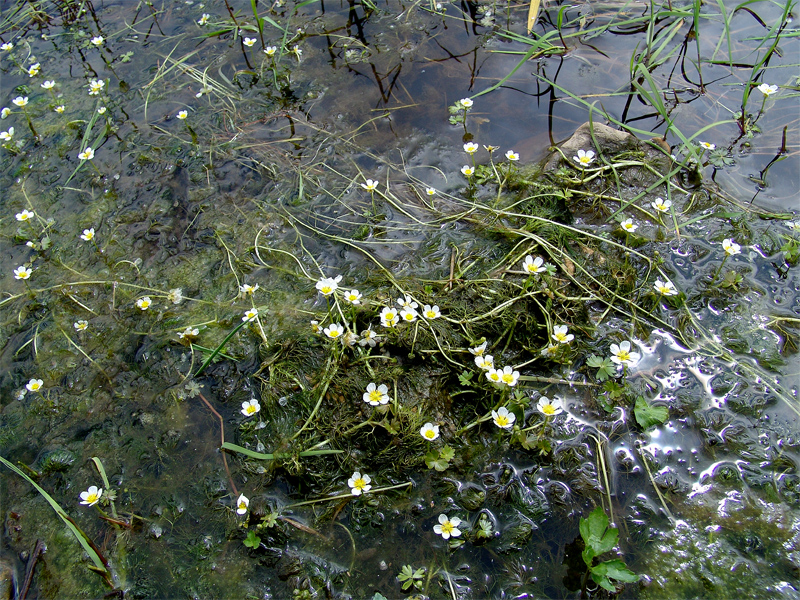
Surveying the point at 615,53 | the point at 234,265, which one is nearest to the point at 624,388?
the point at 234,265

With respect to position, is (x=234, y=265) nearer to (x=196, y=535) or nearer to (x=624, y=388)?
(x=196, y=535)

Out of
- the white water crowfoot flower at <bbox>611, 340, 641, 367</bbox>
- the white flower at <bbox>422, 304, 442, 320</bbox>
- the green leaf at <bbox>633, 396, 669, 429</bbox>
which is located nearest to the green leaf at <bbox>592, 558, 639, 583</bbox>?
the green leaf at <bbox>633, 396, 669, 429</bbox>

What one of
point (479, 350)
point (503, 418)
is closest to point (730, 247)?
point (479, 350)

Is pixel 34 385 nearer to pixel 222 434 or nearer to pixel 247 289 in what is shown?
pixel 222 434

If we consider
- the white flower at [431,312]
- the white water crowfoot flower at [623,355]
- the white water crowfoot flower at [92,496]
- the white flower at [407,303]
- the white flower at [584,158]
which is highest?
the white flower at [584,158]

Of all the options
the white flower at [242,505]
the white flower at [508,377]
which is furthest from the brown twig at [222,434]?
the white flower at [508,377]

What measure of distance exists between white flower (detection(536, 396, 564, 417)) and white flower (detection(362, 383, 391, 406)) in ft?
2.54

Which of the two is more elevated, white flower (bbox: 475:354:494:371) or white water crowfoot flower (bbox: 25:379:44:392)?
white flower (bbox: 475:354:494:371)

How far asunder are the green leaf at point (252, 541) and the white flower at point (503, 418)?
1263mm

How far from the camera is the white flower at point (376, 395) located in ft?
8.23

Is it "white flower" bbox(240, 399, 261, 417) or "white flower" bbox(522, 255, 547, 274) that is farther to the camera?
"white flower" bbox(522, 255, 547, 274)

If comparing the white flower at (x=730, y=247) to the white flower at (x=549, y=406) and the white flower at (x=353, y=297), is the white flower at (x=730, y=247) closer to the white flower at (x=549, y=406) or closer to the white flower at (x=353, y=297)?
the white flower at (x=549, y=406)

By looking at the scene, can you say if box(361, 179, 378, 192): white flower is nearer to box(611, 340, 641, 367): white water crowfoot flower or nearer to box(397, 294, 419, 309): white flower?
box(397, 294, 419, 309): white flower

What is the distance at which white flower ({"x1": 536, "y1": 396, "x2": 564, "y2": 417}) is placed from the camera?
97.0 inches
